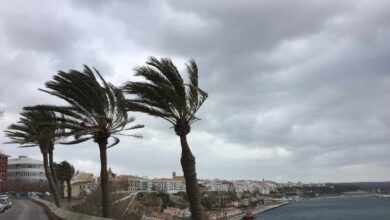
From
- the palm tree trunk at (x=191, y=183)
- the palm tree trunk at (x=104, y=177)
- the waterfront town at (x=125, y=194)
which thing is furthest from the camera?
the waterfront town at (x=125, y=194)

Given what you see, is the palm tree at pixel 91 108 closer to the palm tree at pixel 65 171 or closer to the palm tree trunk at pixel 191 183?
the palm tree trunk at pixel 191 183

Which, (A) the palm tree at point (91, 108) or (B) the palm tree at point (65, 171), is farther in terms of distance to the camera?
(B) the palm tree at point (65, 171)

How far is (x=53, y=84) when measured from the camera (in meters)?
21.3

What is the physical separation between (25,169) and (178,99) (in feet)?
483

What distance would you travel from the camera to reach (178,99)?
50.3 feet

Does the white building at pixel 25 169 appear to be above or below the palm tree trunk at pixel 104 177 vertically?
above

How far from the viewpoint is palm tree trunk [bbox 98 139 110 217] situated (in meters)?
21.1

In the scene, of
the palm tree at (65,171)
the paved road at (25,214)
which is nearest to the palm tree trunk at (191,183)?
the paved road at (25,214)

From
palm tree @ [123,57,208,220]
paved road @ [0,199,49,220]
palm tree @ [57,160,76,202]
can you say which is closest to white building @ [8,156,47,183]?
palm tree @ [57,160,76,202]

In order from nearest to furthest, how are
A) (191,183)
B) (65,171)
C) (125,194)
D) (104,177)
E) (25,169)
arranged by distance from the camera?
(191,183) → (104,177) → (125,194) → (65,171) → (25,169)

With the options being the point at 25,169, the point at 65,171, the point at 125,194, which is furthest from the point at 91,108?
the point at 25,169

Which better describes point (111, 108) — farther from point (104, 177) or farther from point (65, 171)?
point (65, 171)

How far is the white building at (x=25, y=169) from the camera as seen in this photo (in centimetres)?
15138

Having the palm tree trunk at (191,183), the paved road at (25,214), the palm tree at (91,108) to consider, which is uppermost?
the palm tree at (91,108)
